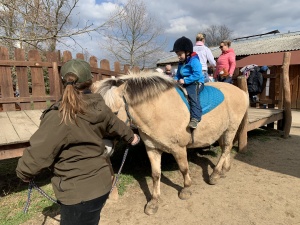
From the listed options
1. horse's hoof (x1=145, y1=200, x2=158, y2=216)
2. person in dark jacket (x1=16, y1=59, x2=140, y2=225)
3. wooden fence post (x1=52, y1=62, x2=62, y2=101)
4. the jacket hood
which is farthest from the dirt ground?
wooden fence post (x1=52, y1=62, x2=62, y2=101)

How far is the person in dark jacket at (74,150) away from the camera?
54.6 inches

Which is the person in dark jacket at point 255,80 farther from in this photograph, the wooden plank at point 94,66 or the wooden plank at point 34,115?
the wooden plank at point 34,115

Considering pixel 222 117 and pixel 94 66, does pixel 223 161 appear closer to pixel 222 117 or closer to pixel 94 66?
pixel 222 117

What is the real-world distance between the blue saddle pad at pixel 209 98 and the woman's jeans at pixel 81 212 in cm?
182

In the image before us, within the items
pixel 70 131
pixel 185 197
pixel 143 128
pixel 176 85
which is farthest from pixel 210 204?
pixel 70 131

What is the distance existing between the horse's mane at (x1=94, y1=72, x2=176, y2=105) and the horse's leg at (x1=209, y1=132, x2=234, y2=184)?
1660 millimetres

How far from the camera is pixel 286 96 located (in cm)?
598

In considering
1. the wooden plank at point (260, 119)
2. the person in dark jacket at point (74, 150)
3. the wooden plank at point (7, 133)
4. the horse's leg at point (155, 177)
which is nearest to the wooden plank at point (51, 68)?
the wooden plank at point (7, 133)

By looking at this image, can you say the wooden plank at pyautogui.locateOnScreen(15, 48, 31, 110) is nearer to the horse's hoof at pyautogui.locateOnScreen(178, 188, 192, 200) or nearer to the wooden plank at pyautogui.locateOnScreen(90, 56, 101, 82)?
the wooden plank at pyautogui.locateOnScreen(90, 56, 101, 82)

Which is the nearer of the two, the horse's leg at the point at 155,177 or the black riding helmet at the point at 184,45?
the horse's leg at the point at 155,177

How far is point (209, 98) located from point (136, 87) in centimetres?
123

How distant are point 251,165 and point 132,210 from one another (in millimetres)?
2593

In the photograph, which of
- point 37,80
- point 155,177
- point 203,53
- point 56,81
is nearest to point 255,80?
point 203,53

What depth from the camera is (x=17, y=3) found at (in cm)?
433
